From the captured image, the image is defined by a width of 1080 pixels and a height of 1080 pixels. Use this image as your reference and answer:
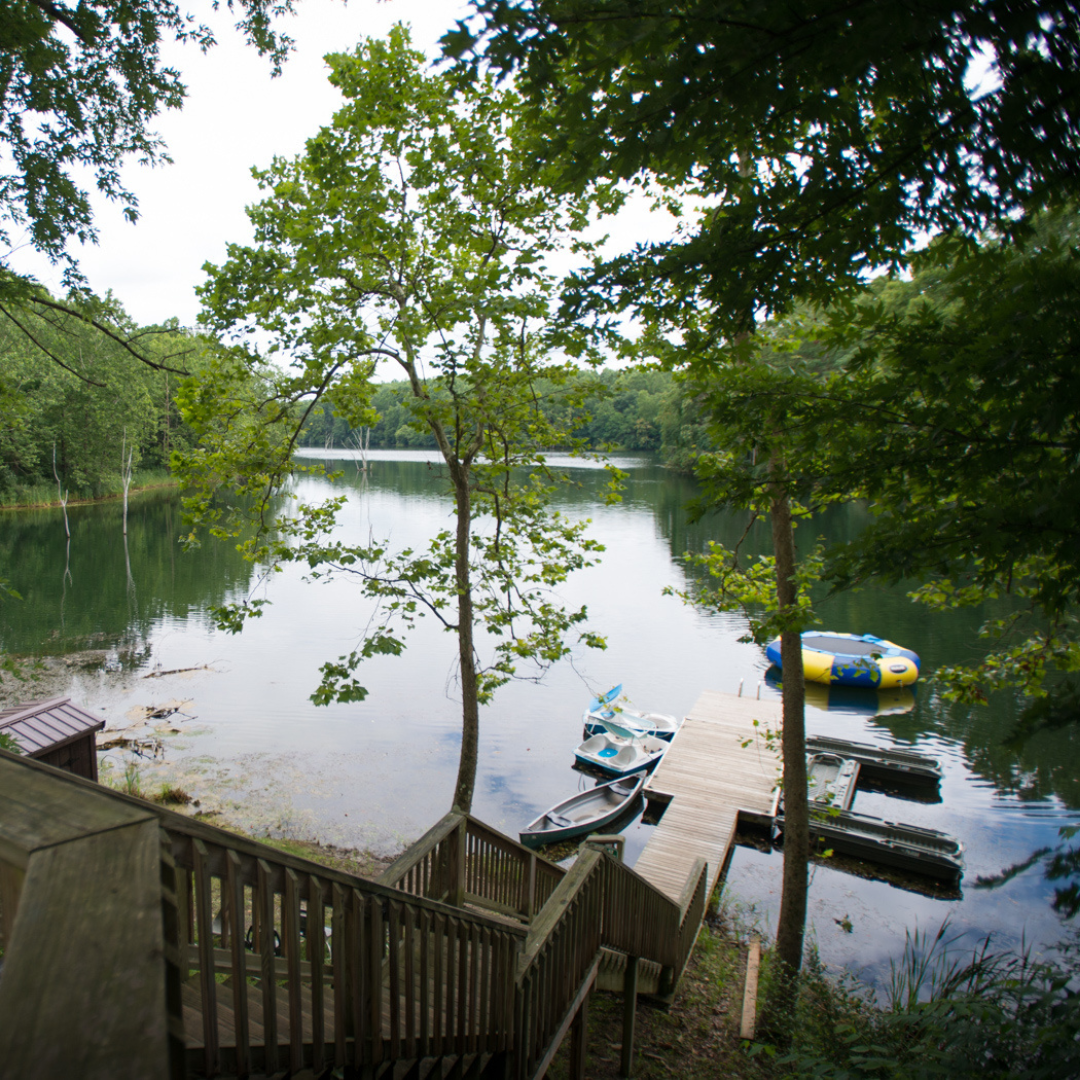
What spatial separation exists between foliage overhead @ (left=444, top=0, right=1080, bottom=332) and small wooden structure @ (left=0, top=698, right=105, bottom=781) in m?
9.04

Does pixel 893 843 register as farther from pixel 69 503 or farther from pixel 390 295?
pixel 69 503

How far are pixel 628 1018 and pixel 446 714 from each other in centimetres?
1238

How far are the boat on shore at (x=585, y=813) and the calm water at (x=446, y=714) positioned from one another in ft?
2.30

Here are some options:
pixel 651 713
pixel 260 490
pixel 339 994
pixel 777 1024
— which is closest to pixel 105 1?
pixel 260 490

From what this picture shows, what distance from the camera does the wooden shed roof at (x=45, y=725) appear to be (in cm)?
856

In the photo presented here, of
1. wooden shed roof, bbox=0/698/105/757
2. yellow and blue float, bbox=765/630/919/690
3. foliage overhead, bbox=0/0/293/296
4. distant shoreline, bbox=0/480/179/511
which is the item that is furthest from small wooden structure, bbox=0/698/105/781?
distant shoreline, bbox=0/480/179/511

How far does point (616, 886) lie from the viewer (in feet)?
17.1

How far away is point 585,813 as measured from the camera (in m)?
13.1

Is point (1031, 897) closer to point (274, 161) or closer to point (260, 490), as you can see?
point (260, 490)

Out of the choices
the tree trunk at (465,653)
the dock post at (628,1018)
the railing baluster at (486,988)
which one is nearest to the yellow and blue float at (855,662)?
the tree trunk at (465,653)

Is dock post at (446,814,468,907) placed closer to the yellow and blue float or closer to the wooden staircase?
the wooden staircase

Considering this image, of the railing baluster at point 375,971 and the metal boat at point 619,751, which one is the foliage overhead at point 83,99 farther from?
the metal boat at point 619,751

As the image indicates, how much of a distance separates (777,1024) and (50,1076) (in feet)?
22.9

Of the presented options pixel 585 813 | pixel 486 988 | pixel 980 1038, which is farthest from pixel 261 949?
pixel 585 813
